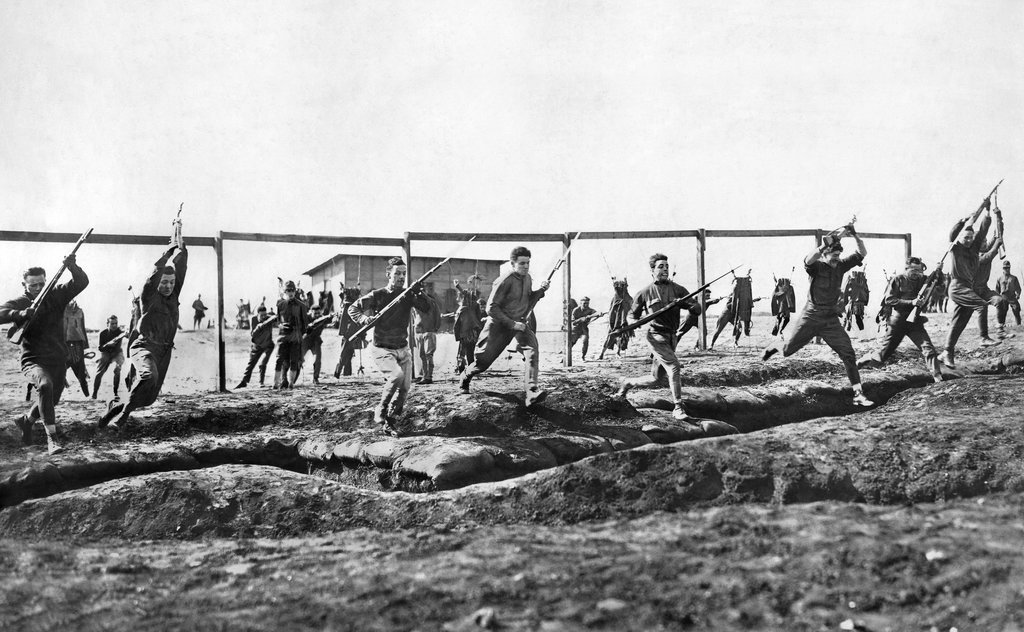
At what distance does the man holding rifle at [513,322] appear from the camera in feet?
27.0

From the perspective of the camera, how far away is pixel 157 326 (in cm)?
783

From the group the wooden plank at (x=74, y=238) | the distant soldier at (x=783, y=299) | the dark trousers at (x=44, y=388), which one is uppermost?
the wooden plank at (x=74, y=238)

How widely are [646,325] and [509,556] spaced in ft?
14.6

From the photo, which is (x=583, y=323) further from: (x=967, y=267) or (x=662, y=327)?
(x=967, y=267)

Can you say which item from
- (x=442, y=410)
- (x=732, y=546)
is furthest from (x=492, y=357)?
(x=732, y=546)

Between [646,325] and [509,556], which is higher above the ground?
[646,325]

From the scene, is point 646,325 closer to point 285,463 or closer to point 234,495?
point 285,463

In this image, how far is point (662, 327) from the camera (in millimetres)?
8688

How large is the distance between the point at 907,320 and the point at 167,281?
8348mm

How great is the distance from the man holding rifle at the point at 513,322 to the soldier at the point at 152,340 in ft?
9.68

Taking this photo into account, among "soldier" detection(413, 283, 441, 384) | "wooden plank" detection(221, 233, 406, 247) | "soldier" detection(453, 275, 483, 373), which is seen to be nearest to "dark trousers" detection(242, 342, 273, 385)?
"wooden plank" detection(221, 233, 406, 247)

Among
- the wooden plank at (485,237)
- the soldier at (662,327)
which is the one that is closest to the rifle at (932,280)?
the soldier at (662,327)

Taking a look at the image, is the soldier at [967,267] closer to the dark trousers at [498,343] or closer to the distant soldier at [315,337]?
the dark trousers at [498,343]

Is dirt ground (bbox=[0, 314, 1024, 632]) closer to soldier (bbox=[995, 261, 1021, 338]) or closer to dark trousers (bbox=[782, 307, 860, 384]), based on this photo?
dark trousers (bbox=[782, 307, 860, 384])
